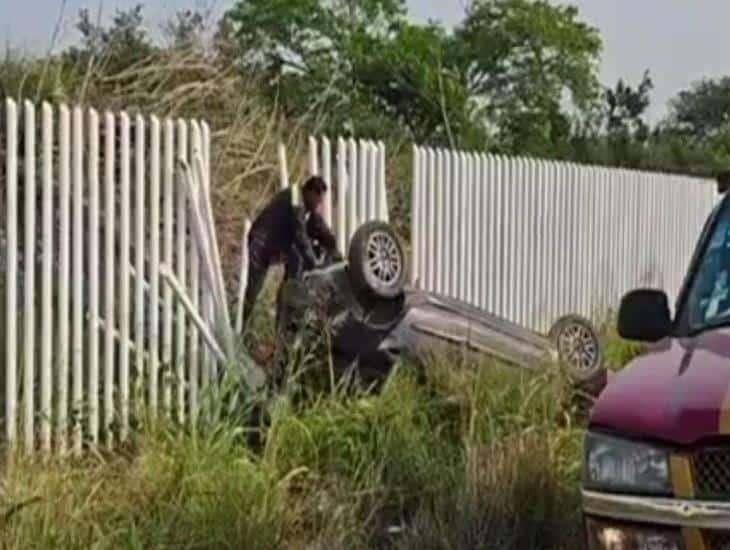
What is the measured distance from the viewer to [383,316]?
855 cm

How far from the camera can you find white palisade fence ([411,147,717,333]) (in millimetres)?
11031

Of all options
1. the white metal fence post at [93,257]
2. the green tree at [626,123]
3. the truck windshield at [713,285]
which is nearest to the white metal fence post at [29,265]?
the white metal fence post at [93,257]

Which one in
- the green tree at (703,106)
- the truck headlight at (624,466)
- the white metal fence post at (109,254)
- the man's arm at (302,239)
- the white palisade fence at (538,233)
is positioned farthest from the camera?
the green tree at (703,106)

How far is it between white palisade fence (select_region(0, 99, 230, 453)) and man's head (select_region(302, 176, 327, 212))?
2.41 feet

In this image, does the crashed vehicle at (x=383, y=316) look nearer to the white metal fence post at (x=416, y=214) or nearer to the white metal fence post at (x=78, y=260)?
the white metal fence post at (x=78, y=260)

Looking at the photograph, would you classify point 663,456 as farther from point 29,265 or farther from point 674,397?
point 29,265

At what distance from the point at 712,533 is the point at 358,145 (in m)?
6.01

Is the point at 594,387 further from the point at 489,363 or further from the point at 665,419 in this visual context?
the point at 665,419

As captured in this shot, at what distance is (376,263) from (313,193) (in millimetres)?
710

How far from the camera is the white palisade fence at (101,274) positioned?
7.32 metres

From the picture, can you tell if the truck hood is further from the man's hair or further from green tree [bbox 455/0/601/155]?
green tree [bbox 455/0/601/155]

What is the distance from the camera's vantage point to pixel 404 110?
2742 centimetres

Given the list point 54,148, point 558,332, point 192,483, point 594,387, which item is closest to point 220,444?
point 192,483

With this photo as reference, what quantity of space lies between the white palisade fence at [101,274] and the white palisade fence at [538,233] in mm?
2669
